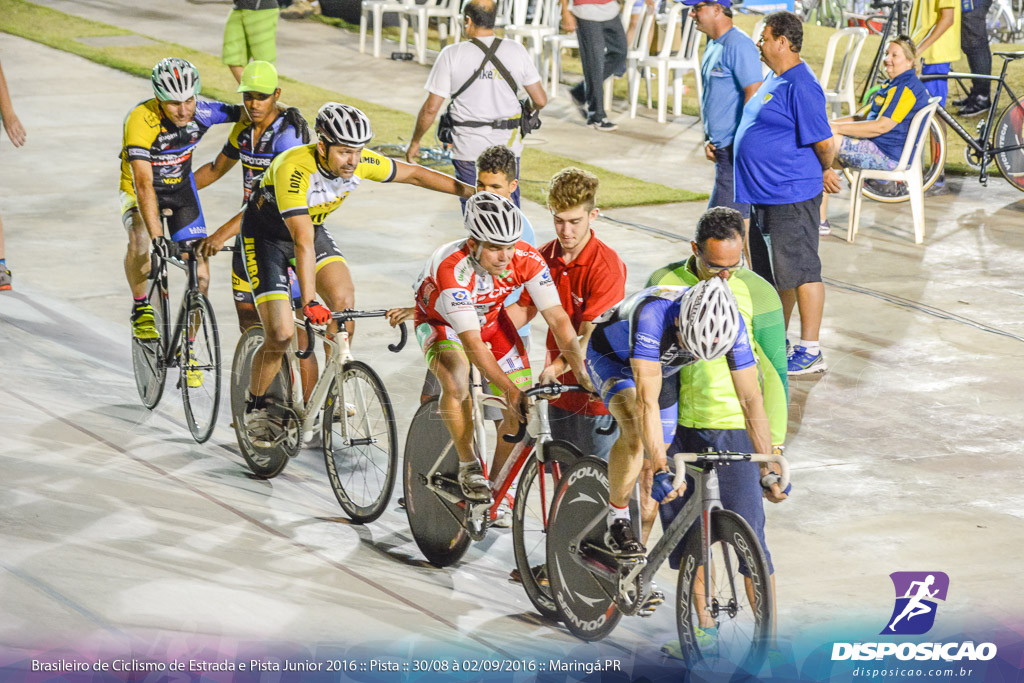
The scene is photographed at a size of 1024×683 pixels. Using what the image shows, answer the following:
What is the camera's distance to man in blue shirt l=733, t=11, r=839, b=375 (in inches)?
262

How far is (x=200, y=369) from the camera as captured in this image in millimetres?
6020

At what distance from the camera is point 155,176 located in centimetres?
650

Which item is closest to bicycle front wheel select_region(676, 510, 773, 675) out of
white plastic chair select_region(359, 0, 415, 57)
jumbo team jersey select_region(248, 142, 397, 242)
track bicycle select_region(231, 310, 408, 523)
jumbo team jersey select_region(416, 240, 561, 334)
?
jumbo team jersey select_region(416, 240, 561, 334)

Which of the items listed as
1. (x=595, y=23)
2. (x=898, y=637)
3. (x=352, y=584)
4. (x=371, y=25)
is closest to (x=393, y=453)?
(x=352, y=584)

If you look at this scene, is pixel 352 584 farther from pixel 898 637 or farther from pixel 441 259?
pixel 898 637

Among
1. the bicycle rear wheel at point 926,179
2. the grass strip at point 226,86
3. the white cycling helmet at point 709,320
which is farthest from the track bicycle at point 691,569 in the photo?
the bicycle rear wheel at point 926,179

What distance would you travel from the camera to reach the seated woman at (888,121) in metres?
8.35

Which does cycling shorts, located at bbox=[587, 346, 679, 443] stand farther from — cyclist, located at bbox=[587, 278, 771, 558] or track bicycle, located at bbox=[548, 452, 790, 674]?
track bicycle, located at bbox=[548, 452, 790, 674]

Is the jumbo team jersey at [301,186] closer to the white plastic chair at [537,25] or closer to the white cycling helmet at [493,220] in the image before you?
the white cycling helmet at [493,220]

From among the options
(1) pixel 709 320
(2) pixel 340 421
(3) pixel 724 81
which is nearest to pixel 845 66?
(3) pixel 724 81

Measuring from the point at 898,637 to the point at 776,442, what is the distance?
2.07 ft

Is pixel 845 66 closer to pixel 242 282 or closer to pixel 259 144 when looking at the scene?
pixel 259 144

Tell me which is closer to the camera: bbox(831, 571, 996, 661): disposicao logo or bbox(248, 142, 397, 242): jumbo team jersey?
bbox(831, 571, 996, 661): disposicao logo

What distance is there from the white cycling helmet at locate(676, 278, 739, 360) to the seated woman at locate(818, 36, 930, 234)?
15.0 feet
